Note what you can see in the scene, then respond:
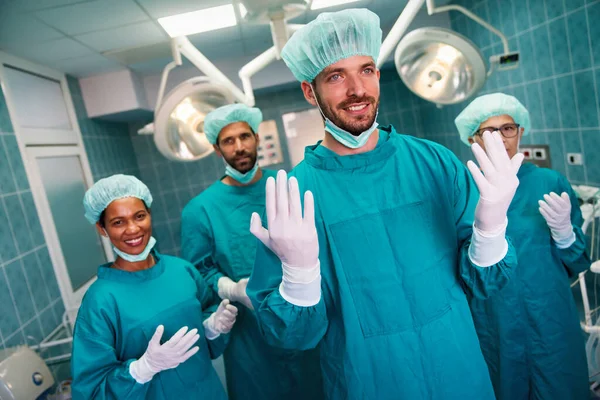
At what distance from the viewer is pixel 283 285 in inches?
34.7

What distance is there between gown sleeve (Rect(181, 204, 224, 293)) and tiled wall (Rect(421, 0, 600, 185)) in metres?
2.26

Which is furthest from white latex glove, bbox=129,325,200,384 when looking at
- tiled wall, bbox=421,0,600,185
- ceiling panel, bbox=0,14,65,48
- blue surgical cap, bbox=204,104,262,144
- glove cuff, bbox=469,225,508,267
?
tiled wall, bbox=421,0,600,185

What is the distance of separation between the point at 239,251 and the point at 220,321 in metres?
0.35

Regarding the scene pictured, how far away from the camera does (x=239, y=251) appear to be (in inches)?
66.5

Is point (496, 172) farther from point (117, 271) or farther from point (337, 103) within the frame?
point (117, 271)

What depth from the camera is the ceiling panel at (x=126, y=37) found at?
261cm

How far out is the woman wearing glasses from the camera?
1.47 metres

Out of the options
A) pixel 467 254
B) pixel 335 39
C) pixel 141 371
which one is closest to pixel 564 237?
pixel 467 254

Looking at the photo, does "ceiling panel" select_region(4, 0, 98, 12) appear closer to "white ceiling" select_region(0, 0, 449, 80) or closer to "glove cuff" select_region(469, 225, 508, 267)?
"white ceiling" select_region(0, 0, 449, 80)

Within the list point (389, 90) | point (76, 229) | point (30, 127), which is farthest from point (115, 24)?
point (389, 90)

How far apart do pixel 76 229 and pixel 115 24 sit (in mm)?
1543

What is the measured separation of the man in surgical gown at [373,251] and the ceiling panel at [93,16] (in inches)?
68.3

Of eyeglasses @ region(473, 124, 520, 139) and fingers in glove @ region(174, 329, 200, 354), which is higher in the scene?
eyeglasses @ region(473, 124, 520, 139)

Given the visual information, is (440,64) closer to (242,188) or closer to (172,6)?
(242,188)
